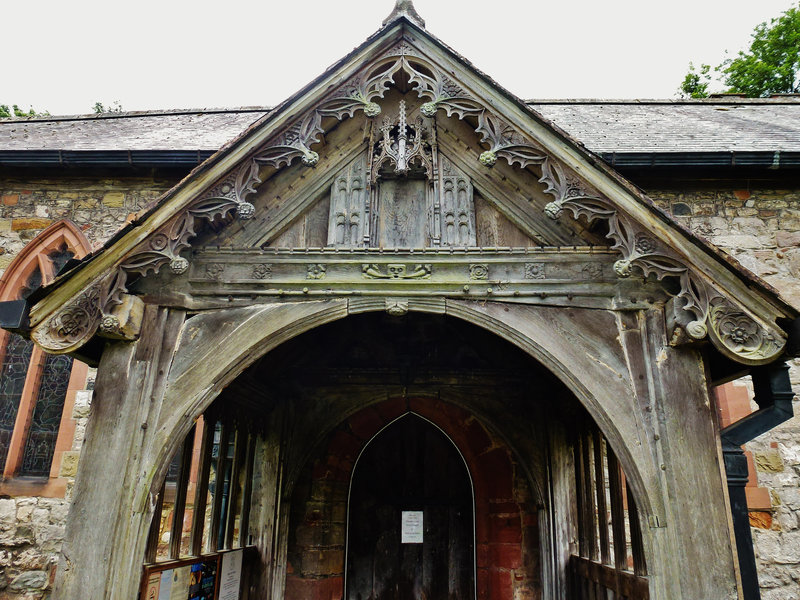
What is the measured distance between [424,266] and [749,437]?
2.12 meters

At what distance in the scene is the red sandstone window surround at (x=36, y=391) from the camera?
5.62 m

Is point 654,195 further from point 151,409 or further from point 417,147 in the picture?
point 151,409

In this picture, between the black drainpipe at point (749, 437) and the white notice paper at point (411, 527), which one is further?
the white notice paper at point (411, 527)

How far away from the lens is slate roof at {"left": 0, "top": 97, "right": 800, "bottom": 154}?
6.39 meters

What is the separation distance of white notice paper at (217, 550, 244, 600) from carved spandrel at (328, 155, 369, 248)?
9.00ft

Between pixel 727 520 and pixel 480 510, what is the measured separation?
2.81 metres

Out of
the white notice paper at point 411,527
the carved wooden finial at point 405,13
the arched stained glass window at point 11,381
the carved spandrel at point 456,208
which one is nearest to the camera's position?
the carved spandrel at point 456,208

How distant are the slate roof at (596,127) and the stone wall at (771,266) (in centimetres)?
52

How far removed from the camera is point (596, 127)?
24.3 feet

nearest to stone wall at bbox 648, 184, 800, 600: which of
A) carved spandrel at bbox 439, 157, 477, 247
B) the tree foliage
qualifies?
carved spandrel at bbox 439, 157, 477, 247

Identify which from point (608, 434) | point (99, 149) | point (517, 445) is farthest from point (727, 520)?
point (99, 149)

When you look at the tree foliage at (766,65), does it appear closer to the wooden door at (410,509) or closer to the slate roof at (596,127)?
the slate roof at (596,127)

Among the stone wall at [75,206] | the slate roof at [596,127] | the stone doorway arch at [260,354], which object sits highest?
the slate roof at [596,127]

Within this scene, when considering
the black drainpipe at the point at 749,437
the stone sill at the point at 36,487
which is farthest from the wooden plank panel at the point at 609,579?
the stone sill at the point at 36,487
